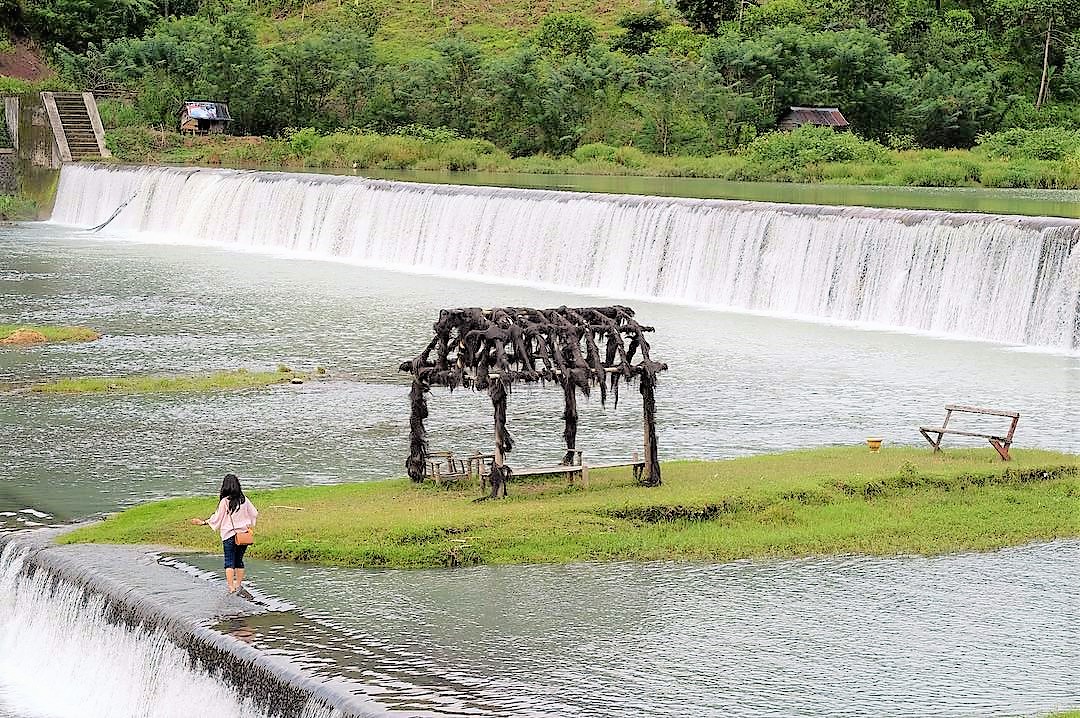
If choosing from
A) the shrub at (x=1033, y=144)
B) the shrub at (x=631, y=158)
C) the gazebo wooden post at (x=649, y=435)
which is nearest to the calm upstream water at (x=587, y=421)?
the gazebo wooden post at (x=649, y=435)

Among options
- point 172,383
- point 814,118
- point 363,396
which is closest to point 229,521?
point 363,396

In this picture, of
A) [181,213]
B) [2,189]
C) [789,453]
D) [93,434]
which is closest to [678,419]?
[789,453]

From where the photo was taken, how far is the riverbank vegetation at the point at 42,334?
26.3m

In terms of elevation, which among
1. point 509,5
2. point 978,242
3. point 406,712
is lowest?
point 406,712

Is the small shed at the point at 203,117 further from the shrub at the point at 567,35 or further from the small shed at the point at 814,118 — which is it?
the small shed at the point at 814,118

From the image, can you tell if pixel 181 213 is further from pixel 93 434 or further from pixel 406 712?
pixel 406 712

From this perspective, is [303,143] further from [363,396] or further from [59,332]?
[363,396]

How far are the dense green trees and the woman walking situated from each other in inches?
1761

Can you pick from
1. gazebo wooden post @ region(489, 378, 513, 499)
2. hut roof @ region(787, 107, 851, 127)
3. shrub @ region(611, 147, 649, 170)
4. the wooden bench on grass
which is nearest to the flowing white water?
gazebo wooden post @ region(489, 378, 513, 499)

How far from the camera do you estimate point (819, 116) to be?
57375 mm

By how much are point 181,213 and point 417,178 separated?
8228 millimetres

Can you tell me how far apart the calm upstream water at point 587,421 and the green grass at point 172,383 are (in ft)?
1.86

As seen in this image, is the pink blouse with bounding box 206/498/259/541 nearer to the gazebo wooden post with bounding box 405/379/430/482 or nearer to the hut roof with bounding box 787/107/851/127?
the gazebo wooden post with bounding box 405/379/430/482

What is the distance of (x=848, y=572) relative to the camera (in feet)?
45.1
